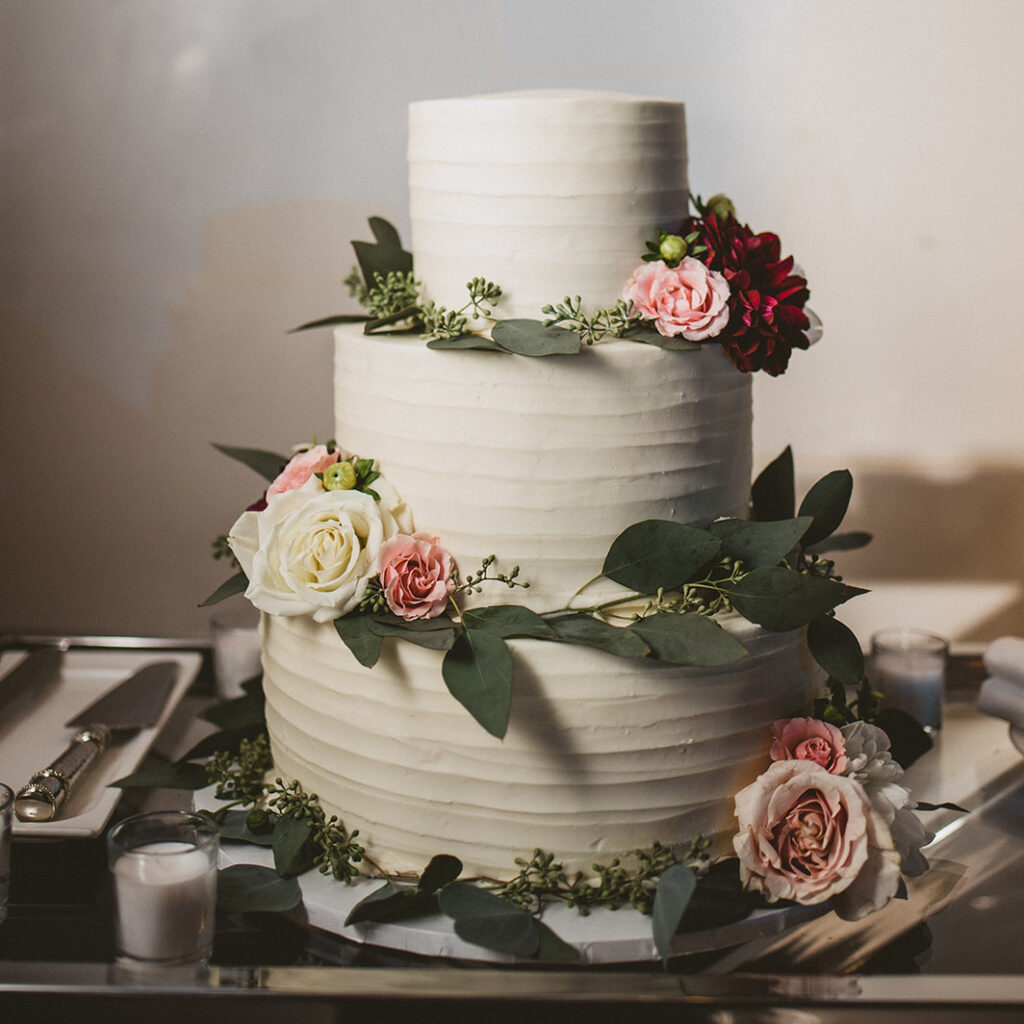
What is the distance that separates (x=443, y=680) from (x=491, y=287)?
14.6 inches

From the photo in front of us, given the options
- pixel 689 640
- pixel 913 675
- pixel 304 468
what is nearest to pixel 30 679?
pixel 304 468

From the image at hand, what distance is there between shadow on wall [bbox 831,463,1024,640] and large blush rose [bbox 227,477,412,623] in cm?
104

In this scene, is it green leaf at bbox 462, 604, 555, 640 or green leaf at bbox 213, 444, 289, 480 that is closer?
green leaf at bbox 462, 604, 555, 640

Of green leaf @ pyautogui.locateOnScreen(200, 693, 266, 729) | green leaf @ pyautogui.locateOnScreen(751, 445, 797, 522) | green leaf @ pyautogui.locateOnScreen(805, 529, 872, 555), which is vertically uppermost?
green leaf @ pyautogui.locateOnScreen(751, 445, 797, 522)

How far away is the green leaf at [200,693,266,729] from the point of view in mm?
1439

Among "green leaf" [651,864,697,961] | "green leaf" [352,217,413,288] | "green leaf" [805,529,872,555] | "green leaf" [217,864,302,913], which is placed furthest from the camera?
"green leaf" [805,529,872,555]

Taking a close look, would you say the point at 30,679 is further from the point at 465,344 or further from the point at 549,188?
the point at 549,188

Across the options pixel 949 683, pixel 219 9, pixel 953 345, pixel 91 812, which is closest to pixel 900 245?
pixel 953 345

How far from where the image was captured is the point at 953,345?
Result: 6.20 ft

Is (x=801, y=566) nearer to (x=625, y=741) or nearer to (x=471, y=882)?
(x=625, y=741)

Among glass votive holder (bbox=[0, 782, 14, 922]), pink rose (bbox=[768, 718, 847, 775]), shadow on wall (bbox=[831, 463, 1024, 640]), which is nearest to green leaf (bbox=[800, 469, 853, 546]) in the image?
pink rose (bbox=[768, 718, 847, 775])

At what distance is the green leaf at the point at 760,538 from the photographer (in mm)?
1150

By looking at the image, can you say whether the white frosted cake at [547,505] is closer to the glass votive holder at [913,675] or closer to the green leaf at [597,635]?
the green leaf at [597,635]

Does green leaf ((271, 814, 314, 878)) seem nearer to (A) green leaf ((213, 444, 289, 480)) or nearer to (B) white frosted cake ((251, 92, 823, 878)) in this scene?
(B) white frosted cake ((251, 92, 823, 878))
